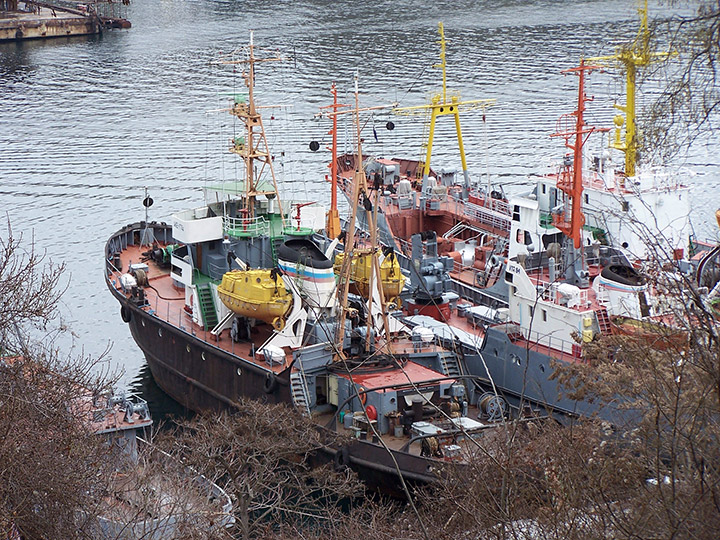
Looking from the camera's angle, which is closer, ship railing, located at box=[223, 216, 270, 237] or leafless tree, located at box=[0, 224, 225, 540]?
leafless tree, located at box=[0, 224, 225, 540]

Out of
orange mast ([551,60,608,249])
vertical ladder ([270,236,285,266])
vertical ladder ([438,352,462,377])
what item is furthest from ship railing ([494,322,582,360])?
vertical ladder ([270,236,285,266])

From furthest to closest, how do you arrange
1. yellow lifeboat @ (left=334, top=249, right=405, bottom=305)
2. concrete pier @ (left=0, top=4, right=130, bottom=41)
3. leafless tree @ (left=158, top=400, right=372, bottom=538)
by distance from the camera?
concrete pier @ (left=0, top=4, right=130, bottom=41) < yellow lifeboat @ (left=334, top=249, right=405, bottom=305) < leafless tree @ (left=158, top=400, right=372, bottom=538)

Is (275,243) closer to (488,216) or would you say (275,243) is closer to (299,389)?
(299,389)

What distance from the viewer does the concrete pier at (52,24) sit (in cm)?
10844

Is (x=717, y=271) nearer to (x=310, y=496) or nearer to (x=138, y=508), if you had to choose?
(x=310, y=496)

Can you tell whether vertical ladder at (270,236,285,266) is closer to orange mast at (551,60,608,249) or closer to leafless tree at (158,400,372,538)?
leafless tree at (158,400,372,538)

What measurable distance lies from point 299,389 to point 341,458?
104 inches

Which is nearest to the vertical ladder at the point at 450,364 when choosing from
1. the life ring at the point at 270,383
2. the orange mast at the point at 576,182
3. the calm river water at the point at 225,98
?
the life ring at the point at 270,383

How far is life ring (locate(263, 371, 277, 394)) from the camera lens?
31203mm

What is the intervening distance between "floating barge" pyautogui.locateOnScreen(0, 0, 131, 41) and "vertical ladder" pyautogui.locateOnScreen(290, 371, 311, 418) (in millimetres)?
87176

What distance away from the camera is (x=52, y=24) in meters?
110

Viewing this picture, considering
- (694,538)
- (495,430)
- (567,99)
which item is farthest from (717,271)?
(567,99)

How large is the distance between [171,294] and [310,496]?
11.4 metres

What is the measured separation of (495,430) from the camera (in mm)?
27547
